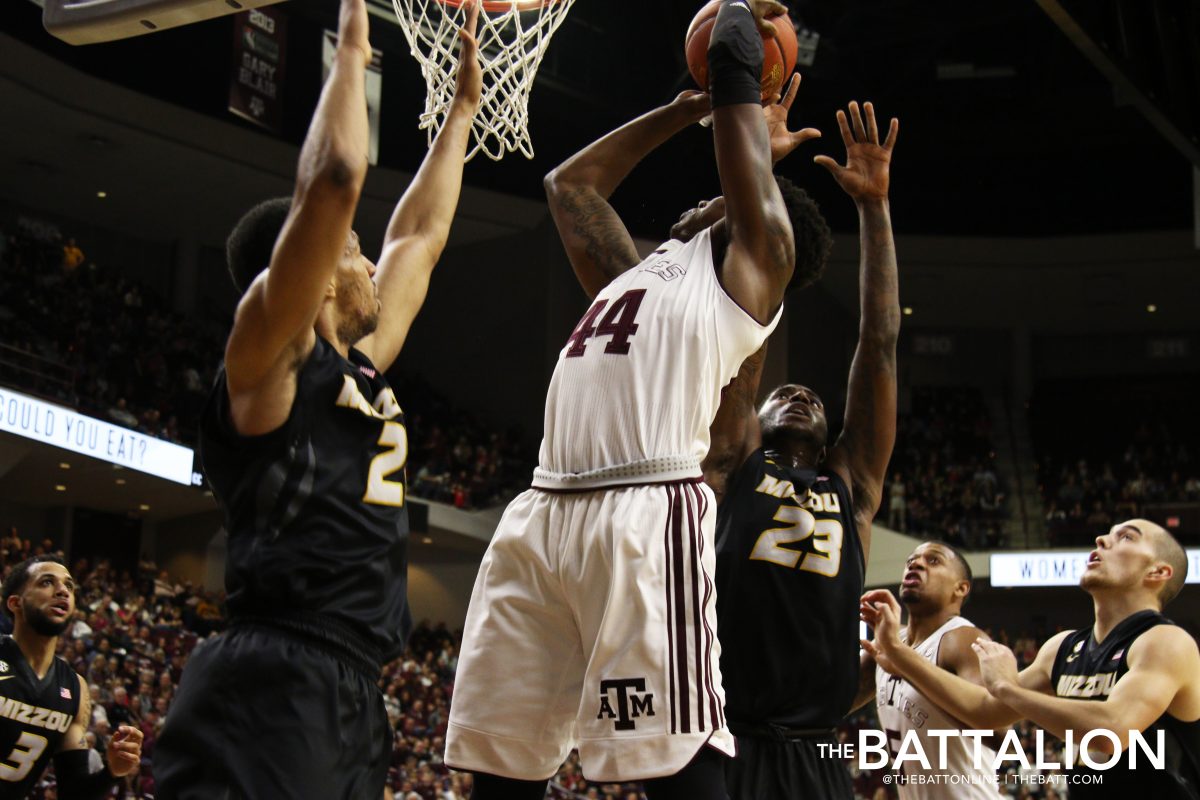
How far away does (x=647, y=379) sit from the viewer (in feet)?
11.2

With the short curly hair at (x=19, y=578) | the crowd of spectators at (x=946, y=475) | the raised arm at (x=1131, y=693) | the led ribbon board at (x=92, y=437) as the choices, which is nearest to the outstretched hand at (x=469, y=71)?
the raised arm at (x=1131, y=693)

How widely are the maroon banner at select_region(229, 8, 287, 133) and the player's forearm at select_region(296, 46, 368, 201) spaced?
14852 millimetres

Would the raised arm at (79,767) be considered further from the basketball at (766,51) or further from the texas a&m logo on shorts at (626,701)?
the basketball at (766,51)

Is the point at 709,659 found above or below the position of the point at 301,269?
below

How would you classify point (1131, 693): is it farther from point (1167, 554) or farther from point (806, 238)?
point (806, 238)

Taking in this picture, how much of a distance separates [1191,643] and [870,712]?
16.8 m

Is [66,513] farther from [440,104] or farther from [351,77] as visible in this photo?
[351,77]

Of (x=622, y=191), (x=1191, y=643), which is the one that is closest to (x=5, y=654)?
(x=1191, y=643)

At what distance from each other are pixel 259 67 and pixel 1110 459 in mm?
17512

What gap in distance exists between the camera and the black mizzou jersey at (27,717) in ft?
19.4

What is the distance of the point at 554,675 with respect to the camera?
3326 mm

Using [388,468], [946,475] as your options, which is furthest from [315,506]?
[946,475]

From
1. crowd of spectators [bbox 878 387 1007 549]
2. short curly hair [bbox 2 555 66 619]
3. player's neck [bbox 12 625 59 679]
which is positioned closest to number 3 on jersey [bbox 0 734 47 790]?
player's neck [bbox 12 625 59 679]

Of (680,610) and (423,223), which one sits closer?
(680,610)
